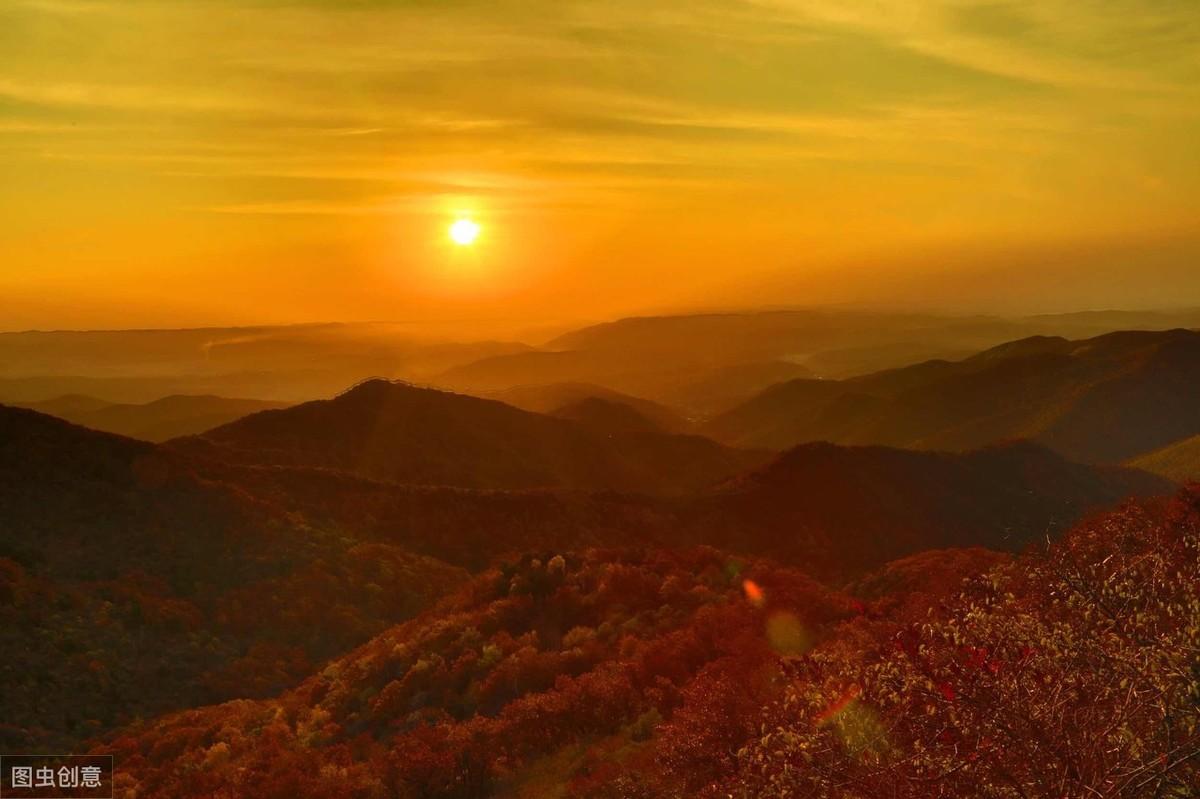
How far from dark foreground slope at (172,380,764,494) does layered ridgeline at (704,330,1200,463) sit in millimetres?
56165

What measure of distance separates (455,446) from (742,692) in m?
84.7

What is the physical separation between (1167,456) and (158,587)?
116636mm

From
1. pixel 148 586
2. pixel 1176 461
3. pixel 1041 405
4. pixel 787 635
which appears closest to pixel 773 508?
pixel 148 586

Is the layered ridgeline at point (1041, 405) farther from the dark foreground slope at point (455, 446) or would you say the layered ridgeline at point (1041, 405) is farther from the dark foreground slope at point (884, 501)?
the dark foreground slope at point (455, 446)

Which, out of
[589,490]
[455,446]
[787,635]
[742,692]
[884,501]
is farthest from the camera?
[455,446]

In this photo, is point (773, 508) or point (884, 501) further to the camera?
point (884, 501)

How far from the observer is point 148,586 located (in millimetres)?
39781

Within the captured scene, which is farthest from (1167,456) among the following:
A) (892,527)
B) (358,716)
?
(358,716)

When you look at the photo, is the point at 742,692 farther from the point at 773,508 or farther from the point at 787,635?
the point at 773,508

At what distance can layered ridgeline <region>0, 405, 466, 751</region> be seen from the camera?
102 feet

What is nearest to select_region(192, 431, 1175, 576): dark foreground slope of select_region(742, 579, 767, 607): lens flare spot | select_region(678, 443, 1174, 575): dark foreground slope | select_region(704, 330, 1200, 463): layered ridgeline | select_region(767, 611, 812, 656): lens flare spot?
select_region(678, 443, 1174, 575): dark foreground slope

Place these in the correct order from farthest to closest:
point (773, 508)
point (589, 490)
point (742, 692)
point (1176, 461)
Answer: point (1176, 461) → point (773, 508) → point (589, 490) → point (742, 692)

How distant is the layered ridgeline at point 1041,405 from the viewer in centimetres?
14188

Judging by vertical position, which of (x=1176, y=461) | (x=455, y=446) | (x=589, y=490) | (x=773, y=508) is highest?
(x=455, y=446)
